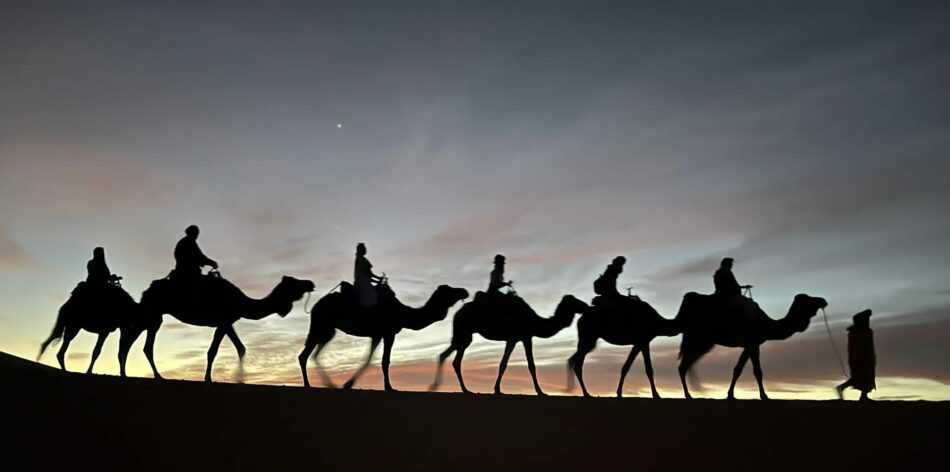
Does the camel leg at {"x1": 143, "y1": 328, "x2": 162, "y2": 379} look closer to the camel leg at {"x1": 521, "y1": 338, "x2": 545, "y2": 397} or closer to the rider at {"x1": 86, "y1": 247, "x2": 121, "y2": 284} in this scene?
the rider at {"x1": 86, "y1": 247, "x2": 121, "y2": 284}

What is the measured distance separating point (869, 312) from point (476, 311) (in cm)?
962

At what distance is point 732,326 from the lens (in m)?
18.2

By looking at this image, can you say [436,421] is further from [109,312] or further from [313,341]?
[109,312]

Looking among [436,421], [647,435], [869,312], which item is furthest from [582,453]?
[869,312]

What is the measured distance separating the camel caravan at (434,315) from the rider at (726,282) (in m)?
0.02

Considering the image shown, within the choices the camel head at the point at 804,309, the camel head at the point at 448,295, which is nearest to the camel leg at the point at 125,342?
the camel head at the point at 448,295

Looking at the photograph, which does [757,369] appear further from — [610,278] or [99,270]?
[99,270]

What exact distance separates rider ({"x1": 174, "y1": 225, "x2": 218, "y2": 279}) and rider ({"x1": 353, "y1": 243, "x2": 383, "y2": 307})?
288 centimetres

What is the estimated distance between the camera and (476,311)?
720 inches

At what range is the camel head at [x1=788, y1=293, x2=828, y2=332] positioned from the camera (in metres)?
18.8

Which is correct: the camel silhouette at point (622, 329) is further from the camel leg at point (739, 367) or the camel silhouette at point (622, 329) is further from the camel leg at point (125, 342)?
the camel leg at point (125, 342)

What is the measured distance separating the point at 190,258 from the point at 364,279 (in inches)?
138

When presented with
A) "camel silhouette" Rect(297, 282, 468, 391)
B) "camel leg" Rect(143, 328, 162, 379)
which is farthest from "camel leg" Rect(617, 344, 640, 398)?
"camel leg" Rect(143, 328, 162, 379)

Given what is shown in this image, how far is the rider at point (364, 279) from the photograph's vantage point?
1708 centimetres
